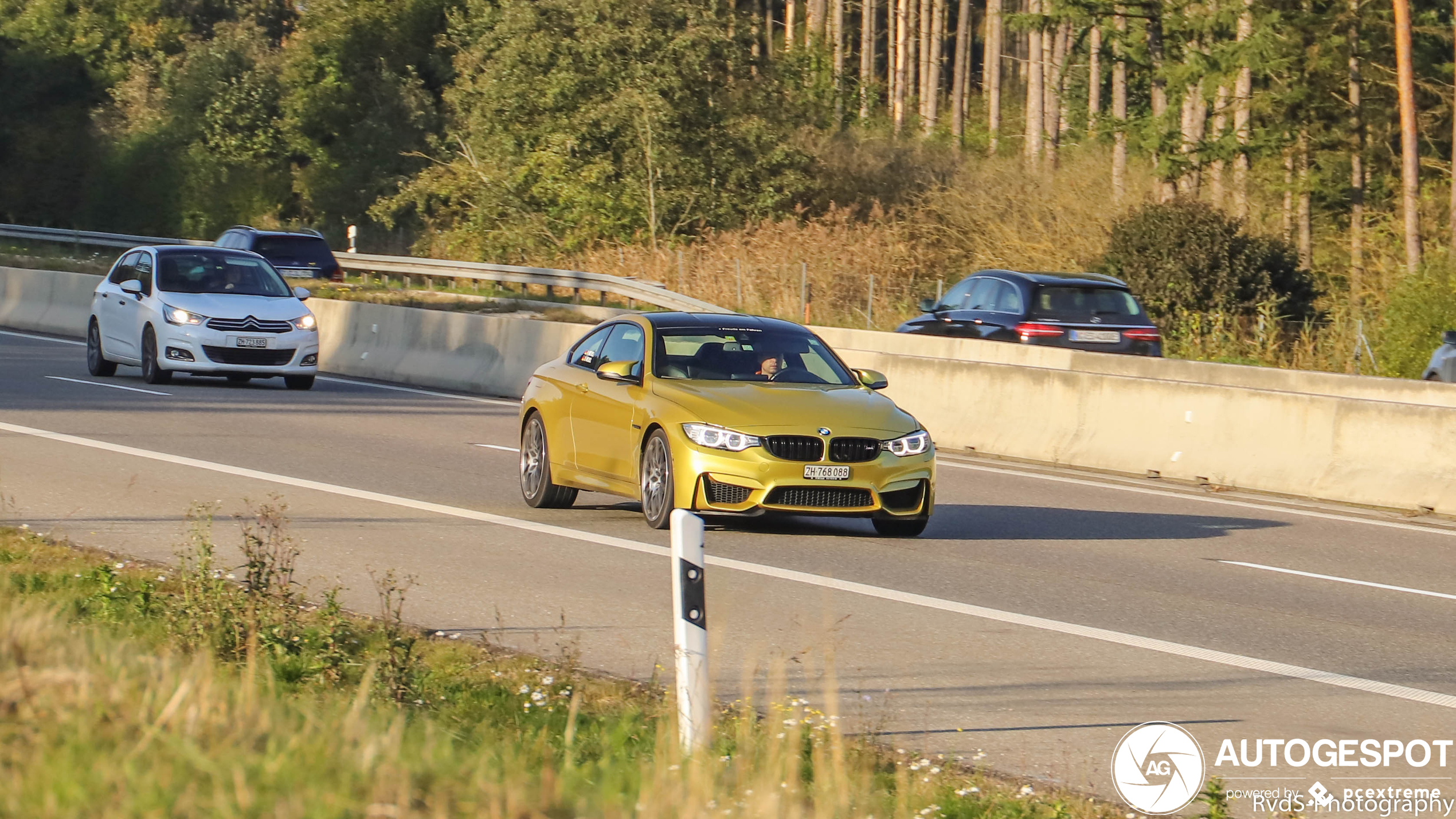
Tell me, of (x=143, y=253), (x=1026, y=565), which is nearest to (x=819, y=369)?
(x=1026, y=565)

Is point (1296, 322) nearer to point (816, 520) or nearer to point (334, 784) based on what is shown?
point (816, 520)

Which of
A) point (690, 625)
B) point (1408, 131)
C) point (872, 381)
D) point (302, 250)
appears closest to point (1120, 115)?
point (1408, 131)

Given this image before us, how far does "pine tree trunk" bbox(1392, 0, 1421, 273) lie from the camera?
37.6m

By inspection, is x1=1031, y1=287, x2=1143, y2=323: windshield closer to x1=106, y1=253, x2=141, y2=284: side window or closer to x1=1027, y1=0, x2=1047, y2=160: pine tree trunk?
x1=106, y1=253, x2=141, y2=284: side window

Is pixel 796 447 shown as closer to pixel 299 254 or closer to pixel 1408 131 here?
pixel 299 254

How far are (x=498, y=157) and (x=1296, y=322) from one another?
2593 cm

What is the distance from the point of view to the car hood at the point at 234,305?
21781 mm

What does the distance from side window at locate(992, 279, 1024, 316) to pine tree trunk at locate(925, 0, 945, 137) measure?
45222 millimetres

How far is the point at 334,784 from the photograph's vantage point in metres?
3.55

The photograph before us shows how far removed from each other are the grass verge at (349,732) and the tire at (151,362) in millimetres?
13741

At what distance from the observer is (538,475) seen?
13383mm

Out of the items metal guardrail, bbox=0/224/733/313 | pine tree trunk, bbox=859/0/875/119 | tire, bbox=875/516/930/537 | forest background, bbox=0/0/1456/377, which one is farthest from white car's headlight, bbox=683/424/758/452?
pine tree trunk, bbox=859/0/875/119

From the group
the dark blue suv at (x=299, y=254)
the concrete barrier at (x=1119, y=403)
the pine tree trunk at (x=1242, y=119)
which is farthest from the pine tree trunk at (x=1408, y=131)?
the dark blue suv at (x=299, y=254)

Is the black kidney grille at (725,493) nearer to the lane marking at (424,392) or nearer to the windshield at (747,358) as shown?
the windshield at (747,358)
